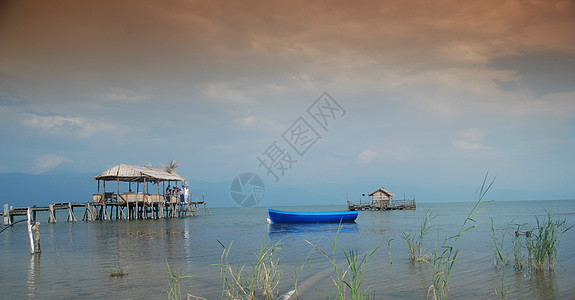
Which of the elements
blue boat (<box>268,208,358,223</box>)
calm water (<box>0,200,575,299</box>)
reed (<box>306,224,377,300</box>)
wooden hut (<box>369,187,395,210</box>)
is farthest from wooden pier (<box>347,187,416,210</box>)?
reed (<box>306,224,377,300</box>)

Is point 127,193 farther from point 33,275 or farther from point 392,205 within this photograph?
point 392,205

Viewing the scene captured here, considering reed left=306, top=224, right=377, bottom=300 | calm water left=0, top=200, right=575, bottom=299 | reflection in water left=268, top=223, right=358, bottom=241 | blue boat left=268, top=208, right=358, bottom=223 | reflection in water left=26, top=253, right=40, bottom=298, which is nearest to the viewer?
reed left=306, top=224, right=377, bottom=300

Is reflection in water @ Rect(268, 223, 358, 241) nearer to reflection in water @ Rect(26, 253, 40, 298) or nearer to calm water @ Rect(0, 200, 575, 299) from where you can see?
calm water @ Rect(0, 200, 575, 299)

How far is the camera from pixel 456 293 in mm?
8109

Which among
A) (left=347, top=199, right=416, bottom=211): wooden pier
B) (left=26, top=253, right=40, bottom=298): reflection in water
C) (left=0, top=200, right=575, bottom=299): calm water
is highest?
(left=26, top=253, right=40, bottom=298): reflection in water

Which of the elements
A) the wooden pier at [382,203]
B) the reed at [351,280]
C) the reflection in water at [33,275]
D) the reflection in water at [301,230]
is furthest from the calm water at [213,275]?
the wooden pier at [382,203]

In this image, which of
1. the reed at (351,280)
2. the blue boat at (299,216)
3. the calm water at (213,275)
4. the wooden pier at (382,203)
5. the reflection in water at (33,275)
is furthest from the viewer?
the wooden pier at (382,203)

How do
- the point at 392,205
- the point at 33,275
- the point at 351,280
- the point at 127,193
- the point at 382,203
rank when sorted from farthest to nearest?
the point at 392,205, the point at 382,203, the point at 127,193, the point at 33,275, the point at 351,280

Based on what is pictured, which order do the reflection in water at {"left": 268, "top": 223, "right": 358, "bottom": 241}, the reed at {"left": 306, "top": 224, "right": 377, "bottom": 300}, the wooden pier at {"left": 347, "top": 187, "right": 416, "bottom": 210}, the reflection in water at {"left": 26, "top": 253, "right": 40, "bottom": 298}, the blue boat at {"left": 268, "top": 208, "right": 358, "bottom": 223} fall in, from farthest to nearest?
the wooden pier at {"left": 347, "top": 187, "right": 416, "bottom": 210} → the blue boat at {"left": 268, "top": 208, "right": 358, "bottom": 223} → the reflection in water at {"left": 268, "top": 223, "right": 358, "bottom": 241} → the reflection in water at {"left": 26, "top": 253, "right": 40, "bottom": 298} → the reed at {"left": 306, "top": 224, "right": 377, "bottom": 300}

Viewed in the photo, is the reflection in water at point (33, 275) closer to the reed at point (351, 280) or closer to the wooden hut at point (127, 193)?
the reed at point (351, 280)

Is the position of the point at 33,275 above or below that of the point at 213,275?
above

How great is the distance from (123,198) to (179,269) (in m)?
29.2

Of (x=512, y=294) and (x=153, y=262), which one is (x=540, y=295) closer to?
(x=512, y=294)

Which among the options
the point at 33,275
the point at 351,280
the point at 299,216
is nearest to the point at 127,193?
the point at 299,216
